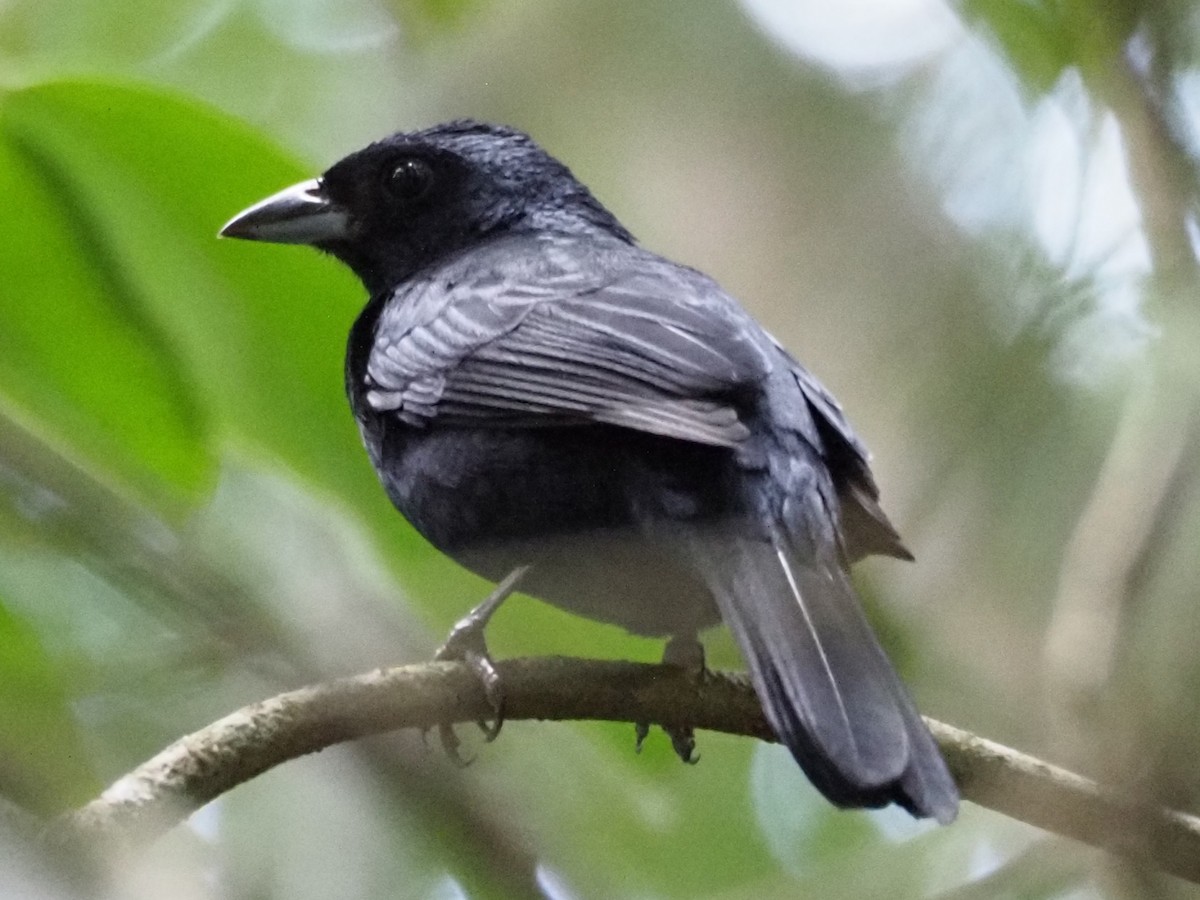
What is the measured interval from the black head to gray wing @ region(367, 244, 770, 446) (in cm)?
30

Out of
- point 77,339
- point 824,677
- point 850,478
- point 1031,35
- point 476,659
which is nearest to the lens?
point 824,677

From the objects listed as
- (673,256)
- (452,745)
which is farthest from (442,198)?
(452,745)

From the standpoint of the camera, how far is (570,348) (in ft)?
7.63

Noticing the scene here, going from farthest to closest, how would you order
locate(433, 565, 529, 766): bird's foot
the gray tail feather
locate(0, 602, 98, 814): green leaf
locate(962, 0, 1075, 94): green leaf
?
locate(962, 0, 1075, 94): green leaf
locate(433, 565, 529, 766): bird's foot
the gray tail feather
locate(0, 602, 98, 814): green leaf

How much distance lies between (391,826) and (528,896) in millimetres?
142

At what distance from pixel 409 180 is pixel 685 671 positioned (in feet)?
4.84

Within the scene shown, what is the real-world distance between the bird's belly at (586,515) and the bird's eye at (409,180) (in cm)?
93

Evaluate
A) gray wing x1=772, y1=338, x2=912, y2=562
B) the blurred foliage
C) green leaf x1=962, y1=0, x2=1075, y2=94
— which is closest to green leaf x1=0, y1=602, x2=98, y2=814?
the blurred foliage

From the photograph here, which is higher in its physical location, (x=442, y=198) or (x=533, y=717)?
(x=442, y=198)

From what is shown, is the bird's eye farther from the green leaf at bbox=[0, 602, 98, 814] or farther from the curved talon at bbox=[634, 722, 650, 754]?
the green leaf at bbox=[0, 602, 98, 814]

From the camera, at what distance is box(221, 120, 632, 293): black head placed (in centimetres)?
317

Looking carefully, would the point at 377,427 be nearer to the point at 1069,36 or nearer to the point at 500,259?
the point at 500,259

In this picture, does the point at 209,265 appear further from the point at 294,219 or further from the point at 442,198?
the point at 442,198

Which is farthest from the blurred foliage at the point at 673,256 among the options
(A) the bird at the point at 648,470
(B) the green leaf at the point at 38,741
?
(A) the bird at the point at 648,470
